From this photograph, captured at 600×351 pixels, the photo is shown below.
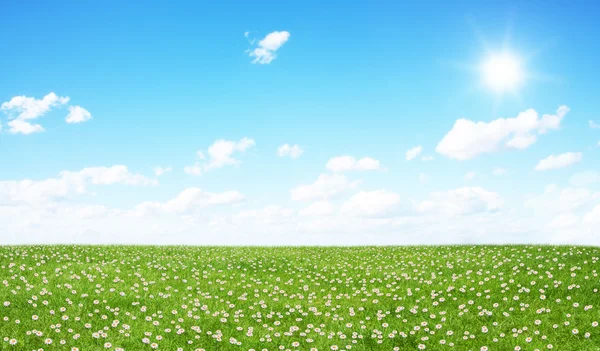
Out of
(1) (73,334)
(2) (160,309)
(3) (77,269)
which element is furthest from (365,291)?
(3) (77,269)

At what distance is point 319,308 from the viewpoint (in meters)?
17.1

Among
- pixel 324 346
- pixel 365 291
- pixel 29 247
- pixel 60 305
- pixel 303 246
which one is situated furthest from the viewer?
pixel 303 246

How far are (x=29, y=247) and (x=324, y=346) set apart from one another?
795 inches

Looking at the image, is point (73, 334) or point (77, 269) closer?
point (73, 334)

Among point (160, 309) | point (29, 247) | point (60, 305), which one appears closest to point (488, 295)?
point (160, 309)

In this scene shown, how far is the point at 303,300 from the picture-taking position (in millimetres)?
18156

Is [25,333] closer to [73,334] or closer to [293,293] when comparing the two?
[73,334]

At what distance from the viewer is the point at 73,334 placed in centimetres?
1382

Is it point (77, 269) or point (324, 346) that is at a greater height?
point (77, 269)

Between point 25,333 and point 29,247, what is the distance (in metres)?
15.1

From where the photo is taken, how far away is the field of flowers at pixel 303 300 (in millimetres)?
13555

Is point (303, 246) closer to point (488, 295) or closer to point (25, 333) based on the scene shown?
point (488, 295)

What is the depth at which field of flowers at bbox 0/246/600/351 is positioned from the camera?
1355 centimetres

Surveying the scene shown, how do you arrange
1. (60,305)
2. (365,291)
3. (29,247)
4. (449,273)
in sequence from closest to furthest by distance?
(60,305)
(365,291)
(449,273)
(29,247)
